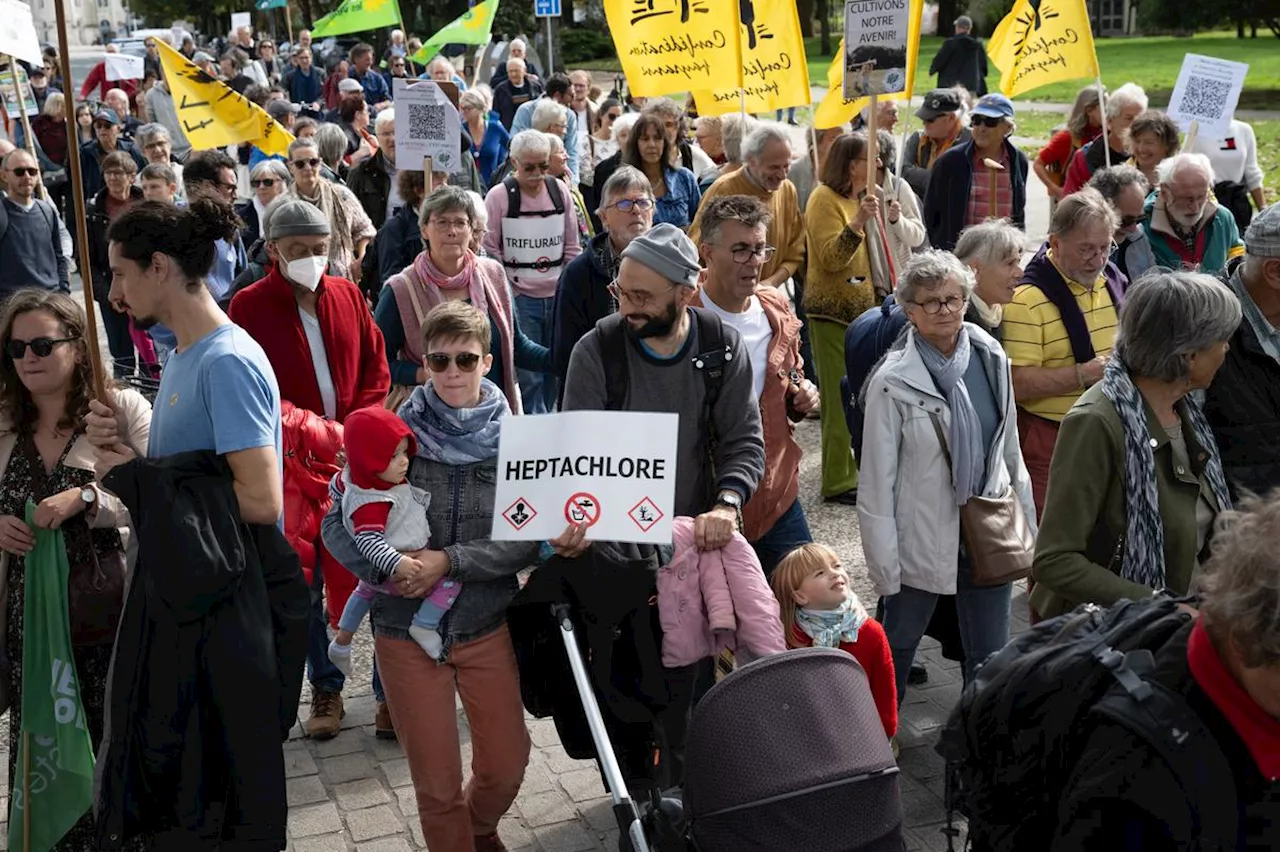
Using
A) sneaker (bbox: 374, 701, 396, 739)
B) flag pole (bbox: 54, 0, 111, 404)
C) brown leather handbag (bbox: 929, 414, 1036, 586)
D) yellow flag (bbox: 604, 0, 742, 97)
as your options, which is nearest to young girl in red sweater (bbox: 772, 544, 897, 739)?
brown leather handbag (bbox: 929, 414, 1036, 586)

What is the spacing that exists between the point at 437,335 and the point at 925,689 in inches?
107

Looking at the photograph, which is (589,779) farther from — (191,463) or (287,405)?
(191,463)

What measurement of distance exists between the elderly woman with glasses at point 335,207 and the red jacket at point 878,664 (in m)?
4.11

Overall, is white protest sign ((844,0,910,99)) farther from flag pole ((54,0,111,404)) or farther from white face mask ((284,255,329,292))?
flag pole ((54,0,111,404))

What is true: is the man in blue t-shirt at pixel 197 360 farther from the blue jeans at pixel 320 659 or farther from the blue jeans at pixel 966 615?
the blue jeans at pixel 966 615

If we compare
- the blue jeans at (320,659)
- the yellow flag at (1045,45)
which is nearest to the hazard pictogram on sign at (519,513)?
the blue jeans at (320,659)

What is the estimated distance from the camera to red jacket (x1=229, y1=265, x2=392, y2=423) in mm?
5582

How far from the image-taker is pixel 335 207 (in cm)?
842

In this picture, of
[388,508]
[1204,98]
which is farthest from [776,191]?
[388,508]

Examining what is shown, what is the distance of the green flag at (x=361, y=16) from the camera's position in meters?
15.1

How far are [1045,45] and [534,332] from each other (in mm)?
4392

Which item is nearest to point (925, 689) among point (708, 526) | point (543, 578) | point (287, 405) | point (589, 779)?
point (589, 779)

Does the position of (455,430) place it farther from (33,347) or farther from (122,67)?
(122,67)

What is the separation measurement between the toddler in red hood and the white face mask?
1490mm
